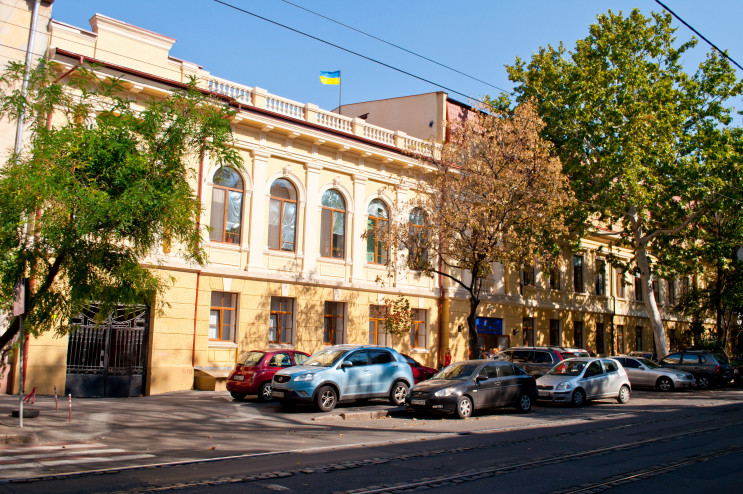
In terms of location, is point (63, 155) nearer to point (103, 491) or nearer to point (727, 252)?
point (103, 491)

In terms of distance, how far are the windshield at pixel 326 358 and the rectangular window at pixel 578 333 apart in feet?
81.9

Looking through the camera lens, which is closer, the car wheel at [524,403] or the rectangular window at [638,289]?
the car wheel at [524,403]

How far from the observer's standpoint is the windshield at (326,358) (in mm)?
17672

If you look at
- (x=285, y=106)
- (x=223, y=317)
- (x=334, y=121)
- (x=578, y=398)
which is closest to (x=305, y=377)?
(x=223, y=317)

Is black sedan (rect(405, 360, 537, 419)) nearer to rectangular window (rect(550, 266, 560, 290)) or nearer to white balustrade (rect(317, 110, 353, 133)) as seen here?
white balustrade (rect(317, 110, 353, 133))

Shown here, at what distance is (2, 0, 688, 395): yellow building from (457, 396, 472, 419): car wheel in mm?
8134

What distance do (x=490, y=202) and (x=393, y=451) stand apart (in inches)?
493

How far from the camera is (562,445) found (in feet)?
38.5

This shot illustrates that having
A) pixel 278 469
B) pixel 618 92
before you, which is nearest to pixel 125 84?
pixel 278 469

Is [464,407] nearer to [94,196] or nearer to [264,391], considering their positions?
[264,391]

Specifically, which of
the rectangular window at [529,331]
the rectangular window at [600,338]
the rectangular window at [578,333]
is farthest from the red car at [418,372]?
the rectangular window at [600,338]

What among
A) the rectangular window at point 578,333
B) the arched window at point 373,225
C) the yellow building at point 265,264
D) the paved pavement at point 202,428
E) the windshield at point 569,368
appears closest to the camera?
the paved pavement at point 202,428

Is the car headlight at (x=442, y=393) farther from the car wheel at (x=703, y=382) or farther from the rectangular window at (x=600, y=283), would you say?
the rectangular window at (x=600, y=283)

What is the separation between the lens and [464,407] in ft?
53.2
